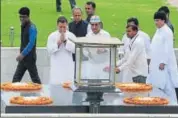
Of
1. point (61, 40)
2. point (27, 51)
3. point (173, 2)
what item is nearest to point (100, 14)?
point (173, 2)

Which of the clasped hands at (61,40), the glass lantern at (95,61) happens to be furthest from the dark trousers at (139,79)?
the glass lantern at (95,61)

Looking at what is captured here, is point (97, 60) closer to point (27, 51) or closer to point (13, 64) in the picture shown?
point (27, 51)

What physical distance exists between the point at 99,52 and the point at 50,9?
14503 millimetres

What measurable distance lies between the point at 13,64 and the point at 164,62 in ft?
10.5

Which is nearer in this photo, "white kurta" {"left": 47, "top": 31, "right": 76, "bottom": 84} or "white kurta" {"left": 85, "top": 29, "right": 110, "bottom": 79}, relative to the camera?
"white kurta" {"left": 85, "top": 29, "right": 110, "bottom": 79}

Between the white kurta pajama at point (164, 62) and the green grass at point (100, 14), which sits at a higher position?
the green grass at point (100, 14)

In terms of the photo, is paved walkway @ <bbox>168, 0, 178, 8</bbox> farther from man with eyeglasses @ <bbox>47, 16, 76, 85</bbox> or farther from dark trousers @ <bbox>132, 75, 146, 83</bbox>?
dark trousers @ <bbox>132, 75, 146, 83</bbox>

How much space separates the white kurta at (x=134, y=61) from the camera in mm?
11172

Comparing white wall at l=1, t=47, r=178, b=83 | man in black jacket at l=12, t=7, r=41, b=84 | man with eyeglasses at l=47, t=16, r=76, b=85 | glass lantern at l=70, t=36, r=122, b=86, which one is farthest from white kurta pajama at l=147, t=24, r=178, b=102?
glass lantern at l=70, t=36, r=122, b=86

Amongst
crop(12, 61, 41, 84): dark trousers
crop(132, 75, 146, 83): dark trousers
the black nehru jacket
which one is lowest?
crop(132, 75, 146, 83): dark trousers

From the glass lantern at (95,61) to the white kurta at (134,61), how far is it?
2451mm

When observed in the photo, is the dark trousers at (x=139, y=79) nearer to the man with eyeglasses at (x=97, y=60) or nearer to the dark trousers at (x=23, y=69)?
the dark trousers at (x=23, y=69)

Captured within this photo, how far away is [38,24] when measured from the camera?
1955cm

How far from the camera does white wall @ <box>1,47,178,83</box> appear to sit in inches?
521
